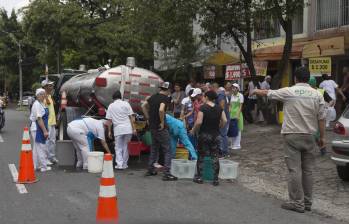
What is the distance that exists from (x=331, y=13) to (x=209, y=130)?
1245 centimetres

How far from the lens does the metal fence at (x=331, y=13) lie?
19.3 meters

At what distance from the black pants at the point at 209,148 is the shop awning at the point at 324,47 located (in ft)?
31.6

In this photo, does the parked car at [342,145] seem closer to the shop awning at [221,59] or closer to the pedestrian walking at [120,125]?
the pedestrian walking at [120,125]

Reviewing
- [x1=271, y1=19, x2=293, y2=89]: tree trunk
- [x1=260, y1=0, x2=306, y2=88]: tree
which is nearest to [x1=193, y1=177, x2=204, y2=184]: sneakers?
[x1=260, y1=0, x2=306, y2=88]: tree

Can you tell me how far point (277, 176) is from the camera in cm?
1047

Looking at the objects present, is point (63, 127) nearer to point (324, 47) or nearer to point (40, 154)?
point (40, 154)

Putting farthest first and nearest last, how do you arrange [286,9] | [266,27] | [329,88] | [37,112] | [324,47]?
[266,27] < [324,47] < [286,9] < [329,88] < [37,112]

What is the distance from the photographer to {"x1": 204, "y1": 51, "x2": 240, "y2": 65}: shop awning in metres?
23.1

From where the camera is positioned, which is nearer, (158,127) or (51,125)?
(158,127)

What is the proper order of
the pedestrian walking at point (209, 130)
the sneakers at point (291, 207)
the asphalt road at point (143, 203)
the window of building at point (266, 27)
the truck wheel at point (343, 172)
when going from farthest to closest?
the window of building at point (266, 27) → the pedestrian walking at point (209, 130) → the truck wheel at point (343, 172) → the sneakers at point (291, 207) → the asphalt road at point (143, 203)

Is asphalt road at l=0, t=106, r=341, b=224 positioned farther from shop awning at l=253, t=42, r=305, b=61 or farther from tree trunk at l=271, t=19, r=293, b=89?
shop awning at l=253, t=42, r=305, b=61

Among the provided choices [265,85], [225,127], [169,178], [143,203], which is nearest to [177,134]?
[169,178]

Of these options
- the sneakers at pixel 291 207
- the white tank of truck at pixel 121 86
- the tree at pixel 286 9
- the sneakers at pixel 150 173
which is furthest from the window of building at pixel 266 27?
the sneakers at pixel 291 207

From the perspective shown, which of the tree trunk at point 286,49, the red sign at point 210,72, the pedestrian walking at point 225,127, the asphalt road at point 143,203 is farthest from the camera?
the red sign at point 210,72
